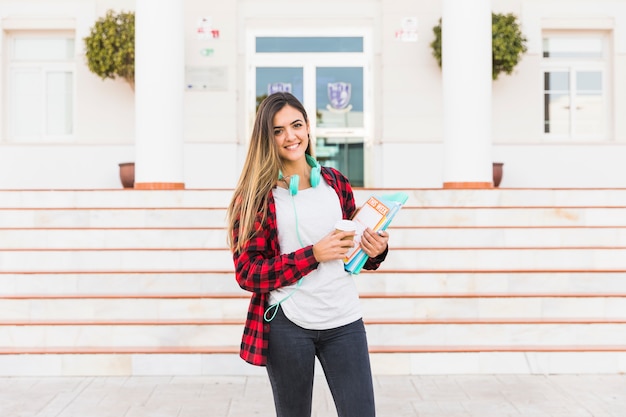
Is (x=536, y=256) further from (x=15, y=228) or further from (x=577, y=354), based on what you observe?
(x=15, y=228)

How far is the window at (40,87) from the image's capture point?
10852 mm

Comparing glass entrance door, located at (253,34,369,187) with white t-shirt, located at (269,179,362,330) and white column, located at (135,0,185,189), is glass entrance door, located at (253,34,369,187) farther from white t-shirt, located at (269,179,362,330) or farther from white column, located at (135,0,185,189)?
white t-shirt, located at (269,179,362,330)

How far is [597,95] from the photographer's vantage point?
10977 millimetres

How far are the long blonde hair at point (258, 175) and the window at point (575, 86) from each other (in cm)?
968

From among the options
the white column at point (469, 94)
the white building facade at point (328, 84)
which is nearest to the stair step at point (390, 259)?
the white column at point (469, 94)

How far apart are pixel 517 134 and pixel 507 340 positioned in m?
6.54

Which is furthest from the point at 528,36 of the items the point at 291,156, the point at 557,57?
the point at 291,156

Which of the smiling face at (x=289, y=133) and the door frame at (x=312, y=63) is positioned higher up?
the door frame at (x=312, y=63)

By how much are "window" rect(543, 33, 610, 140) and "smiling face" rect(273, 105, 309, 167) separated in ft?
31.5

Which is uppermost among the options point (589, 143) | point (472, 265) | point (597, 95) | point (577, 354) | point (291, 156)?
point (597, 95)

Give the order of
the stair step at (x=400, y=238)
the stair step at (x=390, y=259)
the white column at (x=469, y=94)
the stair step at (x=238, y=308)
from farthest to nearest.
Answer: the white column at (x=469, y=94), the stair step at (x=400, y=238), the stair step at (x=390, y=259), the stair step at (x=238, y=308)

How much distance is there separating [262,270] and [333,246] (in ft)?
0.76

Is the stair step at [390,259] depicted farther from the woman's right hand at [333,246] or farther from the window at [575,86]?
the window at [575,86]

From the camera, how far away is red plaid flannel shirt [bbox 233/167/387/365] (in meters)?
2.05
